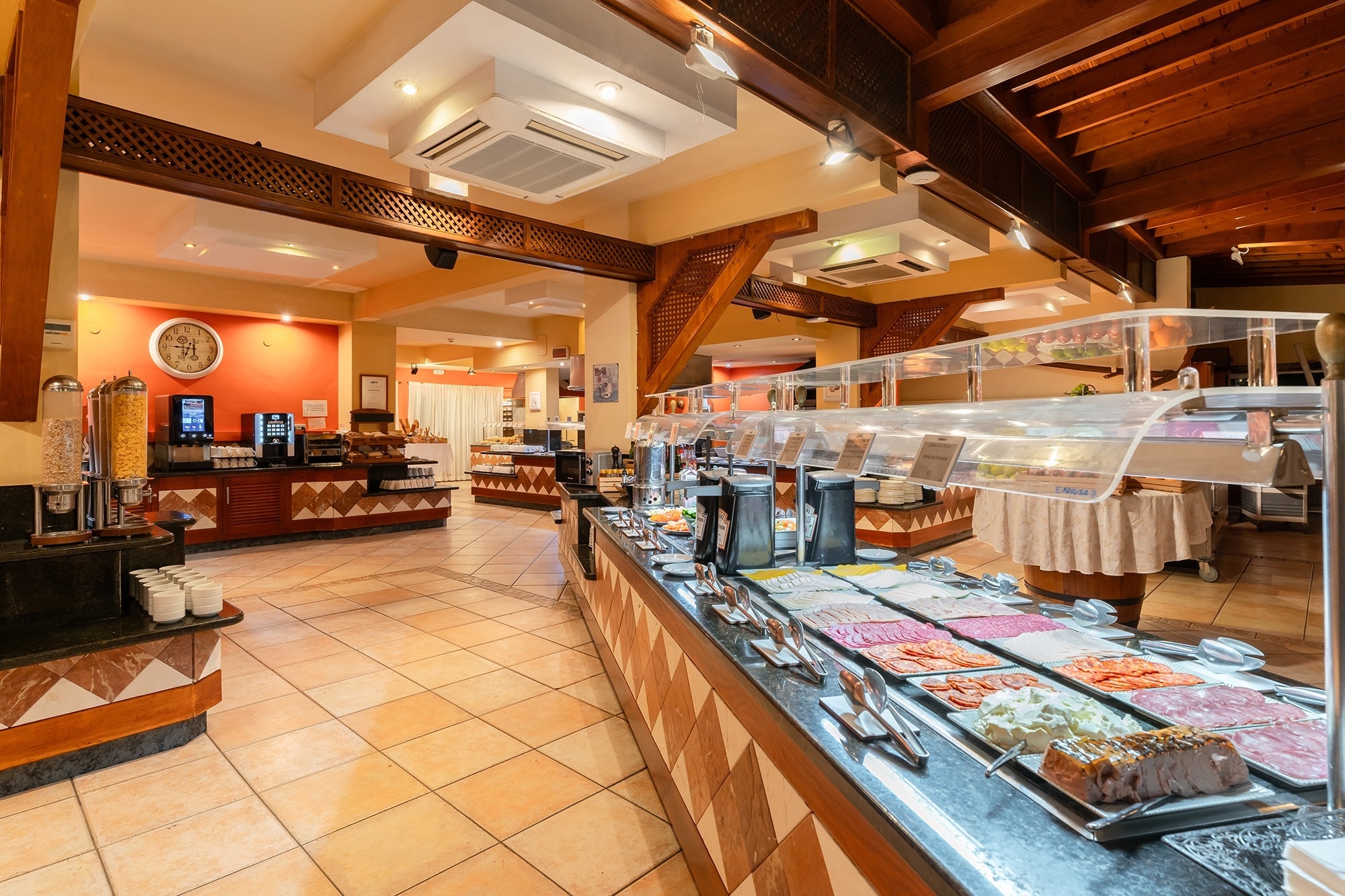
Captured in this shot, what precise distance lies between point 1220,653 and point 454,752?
279cm

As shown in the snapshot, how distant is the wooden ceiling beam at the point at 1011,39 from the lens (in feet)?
8.69

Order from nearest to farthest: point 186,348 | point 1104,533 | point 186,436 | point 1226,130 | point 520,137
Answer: point 520,137
point 1104,533
point 1226,130
point 186,436
point 186,348

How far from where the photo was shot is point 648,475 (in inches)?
181

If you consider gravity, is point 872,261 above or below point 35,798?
above

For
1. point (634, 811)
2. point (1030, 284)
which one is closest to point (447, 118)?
point (634, 811)

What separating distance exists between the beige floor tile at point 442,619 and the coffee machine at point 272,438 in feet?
15.0

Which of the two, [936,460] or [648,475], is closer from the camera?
[936,460]

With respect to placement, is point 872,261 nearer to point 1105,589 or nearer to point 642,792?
point 1105,589

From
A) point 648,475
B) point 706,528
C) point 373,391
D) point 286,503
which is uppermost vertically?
point 373,391

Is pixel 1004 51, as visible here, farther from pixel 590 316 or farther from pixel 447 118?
pixel 590 316

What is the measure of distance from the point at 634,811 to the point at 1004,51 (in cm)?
362

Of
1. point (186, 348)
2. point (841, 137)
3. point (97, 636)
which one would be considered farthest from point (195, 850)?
point (186, 348)

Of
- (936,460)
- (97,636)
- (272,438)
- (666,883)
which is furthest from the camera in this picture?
(272,438)

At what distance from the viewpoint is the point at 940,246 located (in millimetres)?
6281
